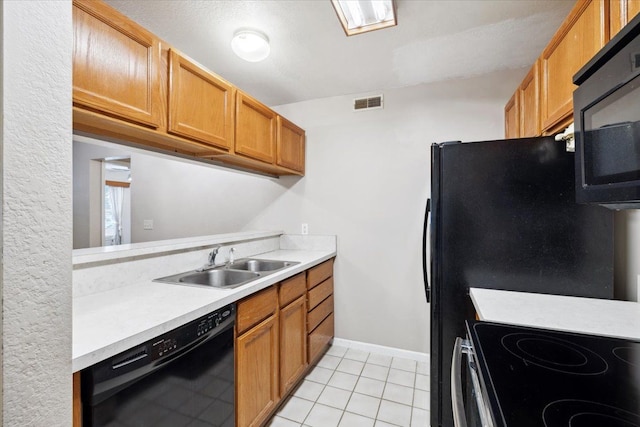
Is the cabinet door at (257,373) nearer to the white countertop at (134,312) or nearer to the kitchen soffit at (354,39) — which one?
the white countertop at (134,312)

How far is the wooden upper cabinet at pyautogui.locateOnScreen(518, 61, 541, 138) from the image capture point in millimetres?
1634

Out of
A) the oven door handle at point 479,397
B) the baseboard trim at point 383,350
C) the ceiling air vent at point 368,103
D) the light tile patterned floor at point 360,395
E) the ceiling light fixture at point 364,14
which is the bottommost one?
the light tile patterned floor at point 360,395

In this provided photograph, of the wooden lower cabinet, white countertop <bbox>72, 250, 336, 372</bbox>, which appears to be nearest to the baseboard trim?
the wooden lower cabinet

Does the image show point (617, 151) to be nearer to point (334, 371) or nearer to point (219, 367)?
point (219, 367)

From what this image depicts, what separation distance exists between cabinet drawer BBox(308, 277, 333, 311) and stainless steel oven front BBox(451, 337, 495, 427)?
146 centimetres

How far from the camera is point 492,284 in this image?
4.84ft

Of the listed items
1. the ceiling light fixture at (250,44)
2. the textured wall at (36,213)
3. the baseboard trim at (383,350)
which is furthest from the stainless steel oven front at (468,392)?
the ceiling light fixture at (250,44)

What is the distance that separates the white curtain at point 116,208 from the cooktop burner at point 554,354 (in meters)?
6.30

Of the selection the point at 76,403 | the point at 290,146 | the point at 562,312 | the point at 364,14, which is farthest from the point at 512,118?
the point at 76,403

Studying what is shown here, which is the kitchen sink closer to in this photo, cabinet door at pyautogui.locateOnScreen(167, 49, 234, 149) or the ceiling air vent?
cabinet door at pyautogui.locateOnScreen(167, 49, 234, 149)

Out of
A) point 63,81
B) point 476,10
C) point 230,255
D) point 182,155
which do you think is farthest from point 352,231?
point 63,81

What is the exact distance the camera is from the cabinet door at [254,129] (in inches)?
77.1

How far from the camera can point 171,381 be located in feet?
3.50

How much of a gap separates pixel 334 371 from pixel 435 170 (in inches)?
70.8
